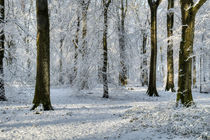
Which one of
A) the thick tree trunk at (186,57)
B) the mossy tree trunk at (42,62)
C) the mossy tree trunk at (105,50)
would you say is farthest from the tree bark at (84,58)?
the thick tree trunk at (186,57)

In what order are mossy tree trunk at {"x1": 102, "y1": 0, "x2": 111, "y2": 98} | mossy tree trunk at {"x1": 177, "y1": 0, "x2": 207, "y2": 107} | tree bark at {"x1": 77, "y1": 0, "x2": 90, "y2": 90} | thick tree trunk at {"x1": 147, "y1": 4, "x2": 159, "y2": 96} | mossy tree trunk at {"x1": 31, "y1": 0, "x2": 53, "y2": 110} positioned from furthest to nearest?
1. thick tree trunk at {"x1": 147, "y1": 4, "x2": 159, "y2": 96}
2. mossy tree trunk at {"x1": 102, "y1": 0, "x2": 111, "y2": 98}
3. tree bark at {"x1": 77, "y1": 0, "x2": 90, "y2": 90}
4. mossy tree trunk at {"x1": 31, "y1": 0, "x2": 53, "y2": 110}
5. mossy tree trunk at {"x1": 177, "y1": 0, "x2": 207, "y2": 107}

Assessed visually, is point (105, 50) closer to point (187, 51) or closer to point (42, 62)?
point (42, 62)

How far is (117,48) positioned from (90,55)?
2.30 metres

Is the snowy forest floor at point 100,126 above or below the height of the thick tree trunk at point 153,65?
below

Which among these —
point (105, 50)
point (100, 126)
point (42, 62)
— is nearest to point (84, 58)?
point (105, 50)

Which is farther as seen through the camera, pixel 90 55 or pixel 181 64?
pixel 90 55

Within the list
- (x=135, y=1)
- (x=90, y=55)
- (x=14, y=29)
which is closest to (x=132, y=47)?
(x=90, y=55)

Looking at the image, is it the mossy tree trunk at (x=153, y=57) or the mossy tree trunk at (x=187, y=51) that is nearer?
the mossy tree trunk at (x=187, y=51)

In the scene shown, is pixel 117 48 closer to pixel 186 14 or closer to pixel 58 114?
pixel 186 14

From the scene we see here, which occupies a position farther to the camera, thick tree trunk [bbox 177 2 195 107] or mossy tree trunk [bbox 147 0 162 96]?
mossy tree trunk [bbox 147 0 162 96]

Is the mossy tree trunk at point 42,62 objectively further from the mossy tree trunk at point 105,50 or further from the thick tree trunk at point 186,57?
the thick tree trunk at point 186,57

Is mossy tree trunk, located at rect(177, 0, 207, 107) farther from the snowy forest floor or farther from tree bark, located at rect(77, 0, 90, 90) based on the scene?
tree bark, located at rect(77, 0, 90, 90)

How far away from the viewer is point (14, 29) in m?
11.4

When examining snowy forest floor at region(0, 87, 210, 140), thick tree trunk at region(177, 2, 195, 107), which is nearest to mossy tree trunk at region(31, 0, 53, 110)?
snowy forest floor at region(0, 87, 210, 140)
